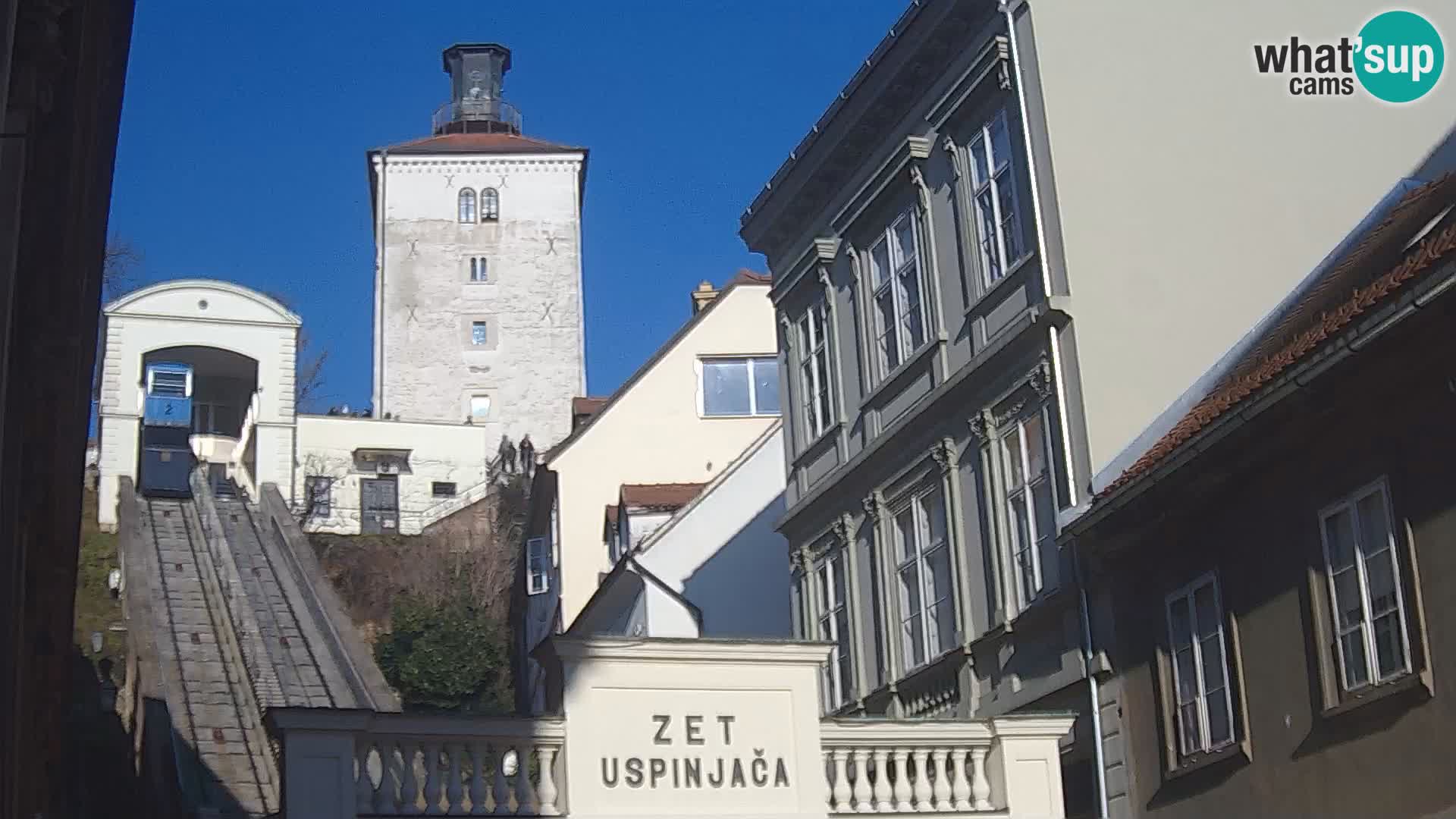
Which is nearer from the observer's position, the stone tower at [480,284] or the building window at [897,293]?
the building window at [897,293]

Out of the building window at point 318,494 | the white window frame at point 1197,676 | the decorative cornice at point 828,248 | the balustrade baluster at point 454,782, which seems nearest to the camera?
the balustrade baluster at point 454,782

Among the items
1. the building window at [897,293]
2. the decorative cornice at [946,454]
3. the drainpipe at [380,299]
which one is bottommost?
the decorative cornice at [946,454]

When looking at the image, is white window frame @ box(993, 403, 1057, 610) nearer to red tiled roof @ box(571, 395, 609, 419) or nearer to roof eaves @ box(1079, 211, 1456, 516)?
roof eaves @ box(1079, 211, 1456, 516)

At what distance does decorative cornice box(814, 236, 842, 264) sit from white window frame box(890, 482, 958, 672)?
386 centimetres

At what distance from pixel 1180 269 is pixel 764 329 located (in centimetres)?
2107

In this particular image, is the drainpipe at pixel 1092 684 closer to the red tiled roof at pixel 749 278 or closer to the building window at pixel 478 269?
the red tiled roof at pixel 749 278

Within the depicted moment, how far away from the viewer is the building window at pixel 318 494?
6128 centimetres

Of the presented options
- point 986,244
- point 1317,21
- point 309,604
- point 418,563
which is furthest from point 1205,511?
point 418,563

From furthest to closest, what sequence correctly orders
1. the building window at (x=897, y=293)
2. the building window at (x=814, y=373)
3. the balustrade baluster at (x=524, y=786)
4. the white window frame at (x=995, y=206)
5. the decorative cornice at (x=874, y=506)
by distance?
1. the building window at (x=814, y=373)
2. the decorative cornice at (x=874, y=506)
3. the building window at (x=897, y=293)
4. the white window frame at (x=995, y=206)
5. the balustrade baluster at (x=524, y=786)

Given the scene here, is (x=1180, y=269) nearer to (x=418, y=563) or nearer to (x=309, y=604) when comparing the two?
(x=309, y=604)

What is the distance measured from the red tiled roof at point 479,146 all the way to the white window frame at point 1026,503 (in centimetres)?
6829

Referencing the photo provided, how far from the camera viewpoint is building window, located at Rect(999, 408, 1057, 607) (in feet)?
63.9

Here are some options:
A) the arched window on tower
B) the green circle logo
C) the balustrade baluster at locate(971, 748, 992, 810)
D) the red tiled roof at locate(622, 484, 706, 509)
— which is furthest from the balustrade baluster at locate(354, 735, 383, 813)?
the arched window on tower

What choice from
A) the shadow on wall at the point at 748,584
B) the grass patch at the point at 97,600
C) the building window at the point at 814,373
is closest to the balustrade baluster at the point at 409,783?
the building window at the point at 814,373
